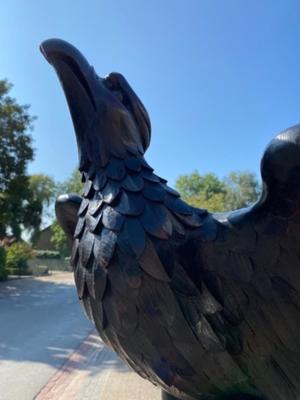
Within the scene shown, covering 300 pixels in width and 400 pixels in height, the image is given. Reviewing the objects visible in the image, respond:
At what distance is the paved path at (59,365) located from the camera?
3.39 metres

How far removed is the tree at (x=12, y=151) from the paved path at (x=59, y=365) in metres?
8.09

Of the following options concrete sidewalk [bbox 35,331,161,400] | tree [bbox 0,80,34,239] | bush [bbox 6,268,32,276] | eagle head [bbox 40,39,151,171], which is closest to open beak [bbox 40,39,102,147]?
eagle head [bbox 40,39,151,171]

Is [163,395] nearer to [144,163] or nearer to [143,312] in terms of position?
[143,312]

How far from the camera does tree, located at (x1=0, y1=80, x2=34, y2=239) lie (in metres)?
14.6

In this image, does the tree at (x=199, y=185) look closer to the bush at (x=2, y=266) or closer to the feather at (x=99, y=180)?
the bush at (x=2, y=266)

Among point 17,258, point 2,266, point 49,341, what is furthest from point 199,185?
point 49,341

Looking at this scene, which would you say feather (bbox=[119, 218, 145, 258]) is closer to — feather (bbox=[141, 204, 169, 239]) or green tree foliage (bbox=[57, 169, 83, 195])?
feather (bbox=[141, 204, 169, 239])

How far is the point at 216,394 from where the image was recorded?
105cm

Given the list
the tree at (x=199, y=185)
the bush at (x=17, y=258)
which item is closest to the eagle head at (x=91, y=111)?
the bush at (x=17, y=258)

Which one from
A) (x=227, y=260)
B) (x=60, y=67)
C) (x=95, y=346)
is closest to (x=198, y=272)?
(x=227, y=260)

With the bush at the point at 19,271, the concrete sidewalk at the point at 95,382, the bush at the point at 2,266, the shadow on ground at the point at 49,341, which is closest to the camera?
the concrete sidewalk at the point at 95,382

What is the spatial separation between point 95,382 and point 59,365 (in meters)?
0.83

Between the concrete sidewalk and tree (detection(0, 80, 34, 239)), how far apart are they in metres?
11.0

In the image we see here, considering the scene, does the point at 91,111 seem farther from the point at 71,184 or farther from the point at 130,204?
the point at 71,184
